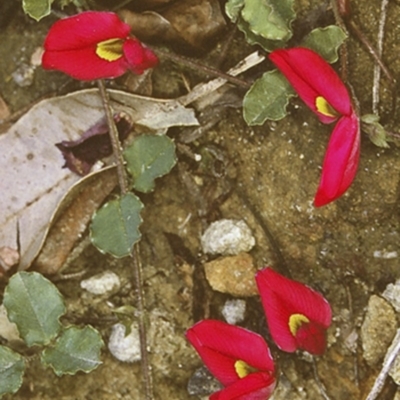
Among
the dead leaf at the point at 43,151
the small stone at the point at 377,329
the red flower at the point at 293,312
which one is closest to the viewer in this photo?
the red flower at the point at 293,312

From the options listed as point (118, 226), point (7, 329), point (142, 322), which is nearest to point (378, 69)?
point (118, 226)

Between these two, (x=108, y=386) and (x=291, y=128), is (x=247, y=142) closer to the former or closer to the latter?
(x=291, y=128)

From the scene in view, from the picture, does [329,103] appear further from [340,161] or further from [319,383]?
[319,383]

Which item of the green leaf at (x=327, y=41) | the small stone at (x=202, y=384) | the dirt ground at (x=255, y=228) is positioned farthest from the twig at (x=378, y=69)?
the small stone at (x=202, y=384)

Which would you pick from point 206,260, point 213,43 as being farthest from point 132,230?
point 213,43

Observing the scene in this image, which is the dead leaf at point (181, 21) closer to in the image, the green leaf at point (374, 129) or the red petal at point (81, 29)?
the red petal at point (81, 29)
